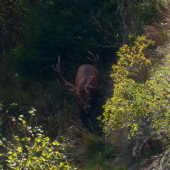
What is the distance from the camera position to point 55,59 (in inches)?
393

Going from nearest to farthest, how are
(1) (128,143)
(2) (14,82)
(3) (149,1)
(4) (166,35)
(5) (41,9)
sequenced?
(1) (128,143), (4) (166,35), (5) (41,9), (3) (149,1), (2) (14,82)

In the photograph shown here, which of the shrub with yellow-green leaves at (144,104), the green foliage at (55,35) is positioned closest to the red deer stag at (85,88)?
the green foliage at (55,35)

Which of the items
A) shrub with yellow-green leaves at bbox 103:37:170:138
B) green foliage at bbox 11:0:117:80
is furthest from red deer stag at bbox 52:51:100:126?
shrub with yellow-green leaves at bbox 103:37:170:138

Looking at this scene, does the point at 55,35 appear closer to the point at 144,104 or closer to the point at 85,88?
the point at 85,88

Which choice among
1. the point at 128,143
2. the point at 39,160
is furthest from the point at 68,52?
the point at 39,160

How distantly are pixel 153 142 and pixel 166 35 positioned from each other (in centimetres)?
445

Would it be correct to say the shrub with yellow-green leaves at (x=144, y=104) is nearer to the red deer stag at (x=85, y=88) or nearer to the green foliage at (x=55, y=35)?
the red deer stag at (x=85, y=88)

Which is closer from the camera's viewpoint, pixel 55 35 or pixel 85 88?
pixel 85 88

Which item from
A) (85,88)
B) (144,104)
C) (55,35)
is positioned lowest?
(85,88)

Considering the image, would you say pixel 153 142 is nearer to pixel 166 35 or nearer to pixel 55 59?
pixel 166 35

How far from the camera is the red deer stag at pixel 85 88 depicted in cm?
880

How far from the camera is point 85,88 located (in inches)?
348

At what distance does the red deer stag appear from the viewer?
8.80 meters

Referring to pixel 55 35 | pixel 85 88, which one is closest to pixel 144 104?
pixel 85 88
